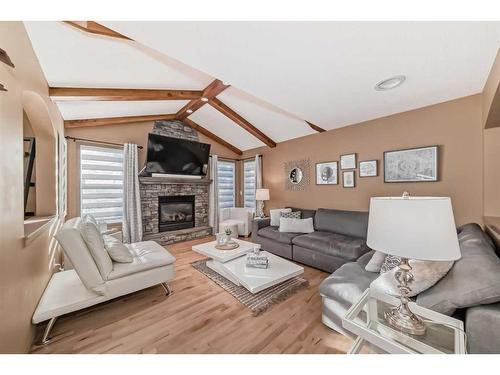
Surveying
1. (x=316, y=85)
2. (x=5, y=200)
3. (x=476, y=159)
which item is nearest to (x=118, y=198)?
(x=5, y=200)

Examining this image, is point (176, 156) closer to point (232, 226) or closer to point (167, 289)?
point (232, 226)

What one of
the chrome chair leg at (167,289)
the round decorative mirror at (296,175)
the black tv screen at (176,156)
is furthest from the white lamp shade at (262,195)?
the chrome chair leg at (167,289)

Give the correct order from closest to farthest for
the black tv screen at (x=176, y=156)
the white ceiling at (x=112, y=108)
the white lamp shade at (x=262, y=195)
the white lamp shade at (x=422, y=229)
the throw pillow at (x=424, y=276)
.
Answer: the white lamp shade at (x=422, y=229) < the throw pillow at (x=424, y=276) < the white ceiling at (x=112, y=108) < the black tv screen at (x=176, y=156) < the white lamp shade at (x=262, y=195)

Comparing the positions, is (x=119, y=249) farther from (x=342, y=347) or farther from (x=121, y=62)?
(x=342, y=347)

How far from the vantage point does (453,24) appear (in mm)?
1362

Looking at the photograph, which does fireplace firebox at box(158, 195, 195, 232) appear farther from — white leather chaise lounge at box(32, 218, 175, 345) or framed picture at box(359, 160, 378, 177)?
framed picture at box(359, 160, 378, 177)

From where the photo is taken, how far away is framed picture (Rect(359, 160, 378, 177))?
3.21 metres

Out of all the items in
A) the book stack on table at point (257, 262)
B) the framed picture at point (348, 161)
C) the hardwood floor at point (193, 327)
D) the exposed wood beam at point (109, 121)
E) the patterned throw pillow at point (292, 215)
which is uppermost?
the exposed wood beam at point (109, 121)

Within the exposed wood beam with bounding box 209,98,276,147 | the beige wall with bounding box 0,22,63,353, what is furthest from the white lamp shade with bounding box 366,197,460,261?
the exposed wood beam with bounding box 209,98,276,147

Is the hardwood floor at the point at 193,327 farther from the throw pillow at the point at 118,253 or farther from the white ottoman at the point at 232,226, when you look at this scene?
the white ottoman at the point at 232,226

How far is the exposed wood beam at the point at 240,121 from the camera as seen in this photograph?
375 centimetres

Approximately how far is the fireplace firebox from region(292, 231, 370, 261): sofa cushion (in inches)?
114

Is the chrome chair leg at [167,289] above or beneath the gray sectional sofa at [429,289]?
beneath

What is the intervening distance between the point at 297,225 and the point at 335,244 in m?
0.87
